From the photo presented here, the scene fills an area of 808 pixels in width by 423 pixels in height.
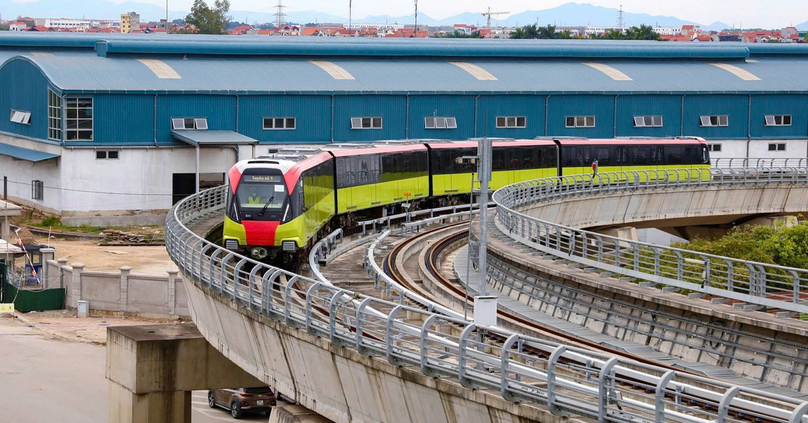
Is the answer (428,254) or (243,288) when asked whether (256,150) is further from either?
(243,288)

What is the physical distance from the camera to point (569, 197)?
52.0m

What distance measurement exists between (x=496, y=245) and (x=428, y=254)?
409 centimetres

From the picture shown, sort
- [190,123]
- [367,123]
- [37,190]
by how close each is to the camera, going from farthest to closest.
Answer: [367,123], [190,123], [37,190]

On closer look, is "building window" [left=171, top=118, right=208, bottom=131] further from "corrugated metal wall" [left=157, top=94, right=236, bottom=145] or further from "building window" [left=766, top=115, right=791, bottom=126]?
"building window" [left=766, top=115, right=791, bottom=126]

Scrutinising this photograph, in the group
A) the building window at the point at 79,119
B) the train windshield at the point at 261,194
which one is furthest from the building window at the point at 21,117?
the train windshield at the point at 261,194

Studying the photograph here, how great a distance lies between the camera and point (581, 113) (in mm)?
66312

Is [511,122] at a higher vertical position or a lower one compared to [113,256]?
higher

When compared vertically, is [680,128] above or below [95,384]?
above

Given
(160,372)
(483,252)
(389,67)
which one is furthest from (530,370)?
(389,67)

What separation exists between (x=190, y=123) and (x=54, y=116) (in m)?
5.98

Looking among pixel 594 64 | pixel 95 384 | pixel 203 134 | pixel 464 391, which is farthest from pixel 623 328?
pixel 594 64

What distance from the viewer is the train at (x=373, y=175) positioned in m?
32.3

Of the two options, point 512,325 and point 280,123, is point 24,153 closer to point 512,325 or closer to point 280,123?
point 280,123

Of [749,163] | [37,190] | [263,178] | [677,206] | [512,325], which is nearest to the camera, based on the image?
[512,325]
